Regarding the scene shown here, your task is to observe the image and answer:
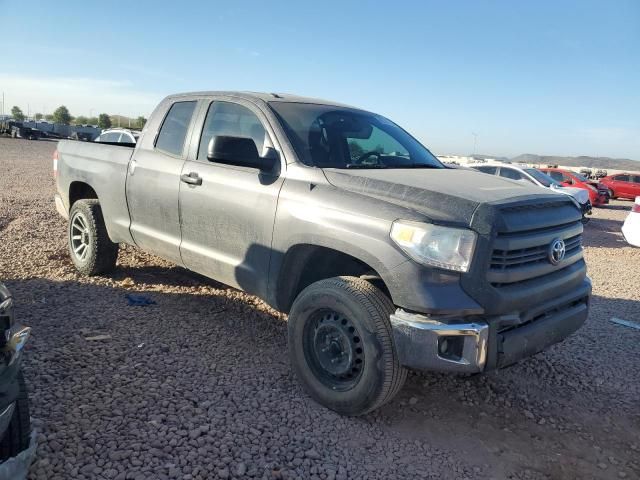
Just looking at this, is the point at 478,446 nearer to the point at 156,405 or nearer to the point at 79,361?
the point at 156,405

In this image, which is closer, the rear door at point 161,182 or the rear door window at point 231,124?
the rear door window at point 231,124

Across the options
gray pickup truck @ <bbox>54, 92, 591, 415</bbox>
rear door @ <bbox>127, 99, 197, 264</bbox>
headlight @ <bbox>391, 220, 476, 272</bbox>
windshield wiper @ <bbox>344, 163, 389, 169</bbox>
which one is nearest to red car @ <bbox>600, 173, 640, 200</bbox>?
gray pickup truck @ <bbox>54, 92, 591, 415</bbox>

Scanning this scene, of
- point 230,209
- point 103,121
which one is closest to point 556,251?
point 230,209

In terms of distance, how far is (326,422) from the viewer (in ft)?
10.8

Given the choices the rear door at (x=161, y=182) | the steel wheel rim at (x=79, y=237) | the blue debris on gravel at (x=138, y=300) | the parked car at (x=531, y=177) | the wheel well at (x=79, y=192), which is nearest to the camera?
the rear door at (x=161, y=182)

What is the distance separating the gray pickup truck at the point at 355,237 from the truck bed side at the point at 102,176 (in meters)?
0.16

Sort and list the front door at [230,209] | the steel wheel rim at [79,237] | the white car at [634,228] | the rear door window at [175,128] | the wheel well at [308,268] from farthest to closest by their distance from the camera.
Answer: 1. the white car at [634,228]
2. the steel wheel rim at [79,237]
3. the rear door window at [175,128]
4. the front door at [230,209]
5. the wheel well at [308,268]

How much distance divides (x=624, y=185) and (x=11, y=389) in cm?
3047

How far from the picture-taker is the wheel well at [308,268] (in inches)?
141

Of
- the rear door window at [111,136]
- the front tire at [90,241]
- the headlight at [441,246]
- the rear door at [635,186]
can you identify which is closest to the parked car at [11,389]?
the headlight at [441,246]

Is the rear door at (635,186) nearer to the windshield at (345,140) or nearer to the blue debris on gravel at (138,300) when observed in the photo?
the windshield at (345,140)

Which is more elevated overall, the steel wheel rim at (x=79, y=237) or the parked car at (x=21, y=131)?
the parked car at (x=21, y=131)

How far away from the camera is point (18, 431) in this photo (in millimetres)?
2303

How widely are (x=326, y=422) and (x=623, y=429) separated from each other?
2.03m
